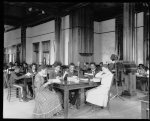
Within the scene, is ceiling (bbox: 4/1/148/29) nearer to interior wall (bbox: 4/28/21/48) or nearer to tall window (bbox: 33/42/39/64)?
interior wall (bbox: 4/28/21/48)

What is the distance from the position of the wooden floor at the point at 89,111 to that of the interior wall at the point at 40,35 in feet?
19.9

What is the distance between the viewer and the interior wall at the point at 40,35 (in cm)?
1098

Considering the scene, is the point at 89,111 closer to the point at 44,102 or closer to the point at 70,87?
the point at 70,87

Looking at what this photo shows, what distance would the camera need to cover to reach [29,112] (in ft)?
14.3

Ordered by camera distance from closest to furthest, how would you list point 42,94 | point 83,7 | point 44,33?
point 42,94, point 83,7, point 44,33

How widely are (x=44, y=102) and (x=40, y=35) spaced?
28.3 ft

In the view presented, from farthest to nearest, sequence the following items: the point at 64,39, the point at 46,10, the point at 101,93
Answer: the point at 64,39
the point at 46,10
the point at 101,93

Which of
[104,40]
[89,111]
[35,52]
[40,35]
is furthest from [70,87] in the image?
[35,52]

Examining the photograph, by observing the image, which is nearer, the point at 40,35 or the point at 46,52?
the point at 46,52

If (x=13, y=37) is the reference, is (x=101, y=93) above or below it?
below

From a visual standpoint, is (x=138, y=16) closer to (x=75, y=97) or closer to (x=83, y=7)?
(x=83, y=7)

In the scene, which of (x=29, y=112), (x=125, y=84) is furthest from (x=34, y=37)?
(x=29, y=112)

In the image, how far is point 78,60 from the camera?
8852 mm

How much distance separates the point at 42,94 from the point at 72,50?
17.3ft
